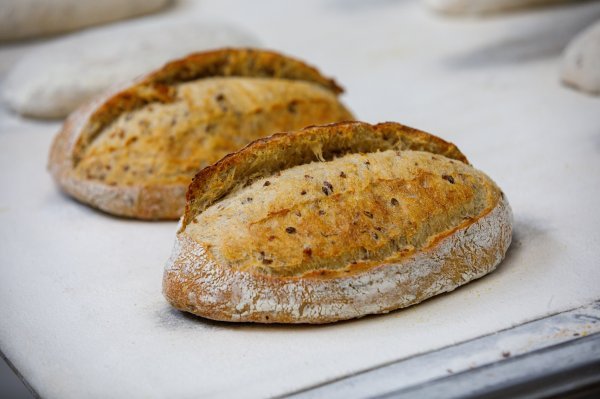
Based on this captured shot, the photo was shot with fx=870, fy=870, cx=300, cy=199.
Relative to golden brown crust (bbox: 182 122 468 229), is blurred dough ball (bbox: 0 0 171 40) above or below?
below

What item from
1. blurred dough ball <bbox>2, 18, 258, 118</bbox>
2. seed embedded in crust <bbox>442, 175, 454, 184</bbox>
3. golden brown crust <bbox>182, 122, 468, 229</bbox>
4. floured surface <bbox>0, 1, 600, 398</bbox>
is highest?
golden brown crust <bbox>182, 122, 468, 229</bbox>

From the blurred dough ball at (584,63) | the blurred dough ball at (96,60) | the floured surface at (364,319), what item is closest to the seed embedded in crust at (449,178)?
the floured surface at (364,319)


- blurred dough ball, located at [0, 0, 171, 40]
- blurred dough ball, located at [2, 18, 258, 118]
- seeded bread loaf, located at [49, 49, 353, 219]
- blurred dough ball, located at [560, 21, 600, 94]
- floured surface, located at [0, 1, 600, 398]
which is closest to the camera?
floured surface, located at [0, 1, 600, 398]

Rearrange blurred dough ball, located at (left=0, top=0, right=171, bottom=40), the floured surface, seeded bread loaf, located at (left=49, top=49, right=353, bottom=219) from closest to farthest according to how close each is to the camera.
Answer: the floured surface < seeded bread loaf, located at (left=49, top=49, right=353, bottom=219) < blurred dough ball, located at (left=0, top=0, right=171, bottom=40)

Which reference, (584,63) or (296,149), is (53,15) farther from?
(296,149)

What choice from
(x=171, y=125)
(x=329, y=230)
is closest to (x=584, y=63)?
(x=171, y=125)

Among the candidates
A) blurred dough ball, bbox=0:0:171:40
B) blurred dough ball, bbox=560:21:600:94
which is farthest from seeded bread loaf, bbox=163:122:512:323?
blurred dough ball, bbox=0:0:171:40

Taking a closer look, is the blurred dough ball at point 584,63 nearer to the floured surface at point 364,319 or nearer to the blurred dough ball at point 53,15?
the floured surface at point 364,319

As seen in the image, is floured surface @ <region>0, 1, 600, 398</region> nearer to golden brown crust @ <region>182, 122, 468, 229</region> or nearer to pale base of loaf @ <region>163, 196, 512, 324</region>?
pale base of loaf @ <region>163, 196, 512, 324</region>
